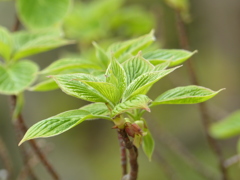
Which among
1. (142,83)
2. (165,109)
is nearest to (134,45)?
(142,83)

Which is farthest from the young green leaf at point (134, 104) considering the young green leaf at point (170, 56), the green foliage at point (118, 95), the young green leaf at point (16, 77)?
the young green leaf at point (16, 77)

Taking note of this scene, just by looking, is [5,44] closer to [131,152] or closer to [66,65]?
[66,65]

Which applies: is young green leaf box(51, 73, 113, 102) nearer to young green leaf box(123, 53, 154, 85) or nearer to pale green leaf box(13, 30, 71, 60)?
young green leaf box(123, 53, 154, 85)

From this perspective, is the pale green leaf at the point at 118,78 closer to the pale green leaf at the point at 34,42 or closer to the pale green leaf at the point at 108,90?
the pale green leaf at the point at 108,90

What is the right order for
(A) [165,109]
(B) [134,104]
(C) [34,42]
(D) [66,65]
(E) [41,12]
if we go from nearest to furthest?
(B) [134,104]
(D) [66,65]
(C) [34,42]
(E) [41,12]
(A) [165,109]

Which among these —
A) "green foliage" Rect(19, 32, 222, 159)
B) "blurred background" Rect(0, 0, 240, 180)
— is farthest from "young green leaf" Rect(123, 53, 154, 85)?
"blurred background" Rect(0, 0, 240, 180)

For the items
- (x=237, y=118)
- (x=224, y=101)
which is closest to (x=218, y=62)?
(x=224, y=101)

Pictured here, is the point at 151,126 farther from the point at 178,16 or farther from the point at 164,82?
the point at 164,82
